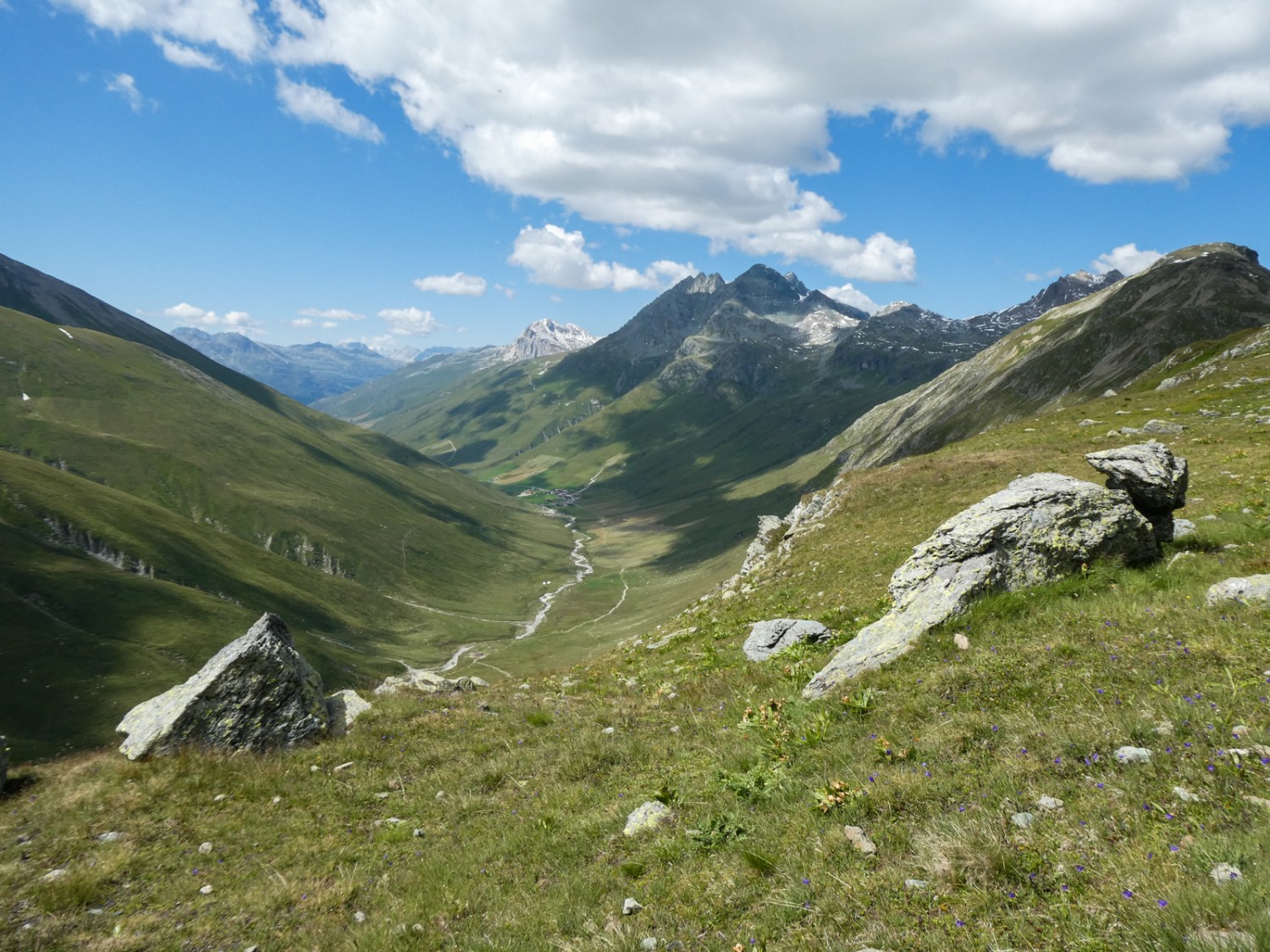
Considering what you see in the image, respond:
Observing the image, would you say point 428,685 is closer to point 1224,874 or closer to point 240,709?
point 240,709

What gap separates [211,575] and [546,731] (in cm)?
20686

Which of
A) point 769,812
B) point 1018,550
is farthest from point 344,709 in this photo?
point 1018,550

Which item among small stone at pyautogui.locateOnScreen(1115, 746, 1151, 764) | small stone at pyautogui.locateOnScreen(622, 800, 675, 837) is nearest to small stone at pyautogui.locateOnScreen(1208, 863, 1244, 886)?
small stone at pyautogui.locateOnScreen(1115, 746, 1151, 764)

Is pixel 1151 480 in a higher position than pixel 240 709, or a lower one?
higher

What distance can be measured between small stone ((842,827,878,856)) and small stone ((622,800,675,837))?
11.7 ft

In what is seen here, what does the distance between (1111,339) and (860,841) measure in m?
177

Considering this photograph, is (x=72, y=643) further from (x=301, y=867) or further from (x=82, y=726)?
(x=301, y=867)

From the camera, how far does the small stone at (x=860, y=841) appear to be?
767 centimetres

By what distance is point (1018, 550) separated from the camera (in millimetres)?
15469

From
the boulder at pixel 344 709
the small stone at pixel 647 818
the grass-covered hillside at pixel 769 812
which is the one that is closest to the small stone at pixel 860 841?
the grass-covered hillside at pixel 769 812

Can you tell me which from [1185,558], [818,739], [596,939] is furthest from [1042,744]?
[1185,558]

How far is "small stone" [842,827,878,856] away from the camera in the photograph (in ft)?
25.2

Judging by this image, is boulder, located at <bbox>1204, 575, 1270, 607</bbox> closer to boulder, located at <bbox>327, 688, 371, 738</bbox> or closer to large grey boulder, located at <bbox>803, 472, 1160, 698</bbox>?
large grey boulder, located at <bbox>803, 472, 1160, 698</bbox>

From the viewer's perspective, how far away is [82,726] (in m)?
107
